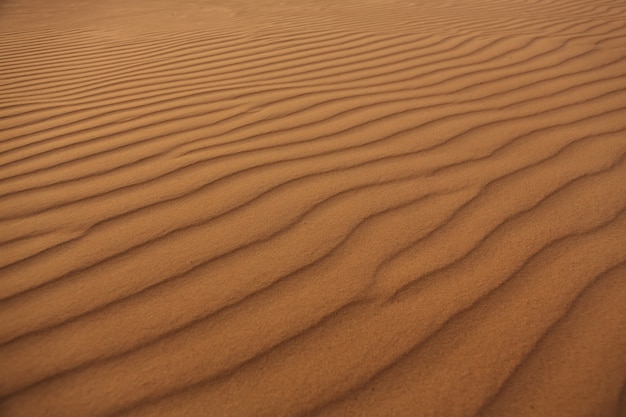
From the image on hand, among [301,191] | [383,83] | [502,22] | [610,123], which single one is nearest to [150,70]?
[383,83]

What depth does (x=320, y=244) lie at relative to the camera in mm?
1357

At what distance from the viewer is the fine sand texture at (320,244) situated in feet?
3.25

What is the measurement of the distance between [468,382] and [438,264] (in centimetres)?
37

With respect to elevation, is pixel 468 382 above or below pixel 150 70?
below

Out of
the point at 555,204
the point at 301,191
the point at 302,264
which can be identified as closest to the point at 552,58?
the point at 555,204

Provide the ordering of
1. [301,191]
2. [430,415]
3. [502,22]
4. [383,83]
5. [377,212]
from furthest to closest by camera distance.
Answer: [502,22] < [383,83] < [301,191] < [377,212] < [430,415]

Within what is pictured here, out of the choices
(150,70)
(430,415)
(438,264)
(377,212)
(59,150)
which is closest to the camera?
(430,415)

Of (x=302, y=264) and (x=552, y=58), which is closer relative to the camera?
(x=302, y=264)

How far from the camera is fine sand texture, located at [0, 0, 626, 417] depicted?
99cm

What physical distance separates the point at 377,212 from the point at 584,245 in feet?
2.09

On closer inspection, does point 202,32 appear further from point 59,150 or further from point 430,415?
point 430,415

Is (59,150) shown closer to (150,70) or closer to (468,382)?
(150,70)

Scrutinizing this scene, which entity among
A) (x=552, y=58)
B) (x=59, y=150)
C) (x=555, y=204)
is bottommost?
(x=555, y=204)

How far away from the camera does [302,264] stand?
129 centimetres
